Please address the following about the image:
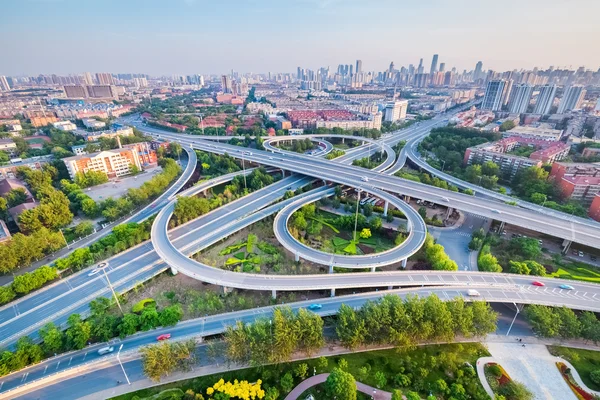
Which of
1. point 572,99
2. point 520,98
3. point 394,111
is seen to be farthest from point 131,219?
point 572,99

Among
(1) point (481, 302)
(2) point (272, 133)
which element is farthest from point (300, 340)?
(2) point (272, 133)

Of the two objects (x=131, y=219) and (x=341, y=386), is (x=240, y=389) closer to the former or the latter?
(x=341, y=386)

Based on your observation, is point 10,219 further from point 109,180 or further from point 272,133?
point 272,133

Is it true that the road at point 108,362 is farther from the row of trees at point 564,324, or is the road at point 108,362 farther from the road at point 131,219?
the road at point 131,219

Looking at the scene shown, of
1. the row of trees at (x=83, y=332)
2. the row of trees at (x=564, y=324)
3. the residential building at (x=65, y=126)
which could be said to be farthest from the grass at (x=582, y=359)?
the residential building at (x=65, y=126)

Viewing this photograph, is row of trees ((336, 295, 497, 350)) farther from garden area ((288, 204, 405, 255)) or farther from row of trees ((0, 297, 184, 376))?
row of trees ((0, 297, 184, 376))

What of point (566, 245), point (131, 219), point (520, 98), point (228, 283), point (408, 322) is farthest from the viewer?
point (520, 98)
